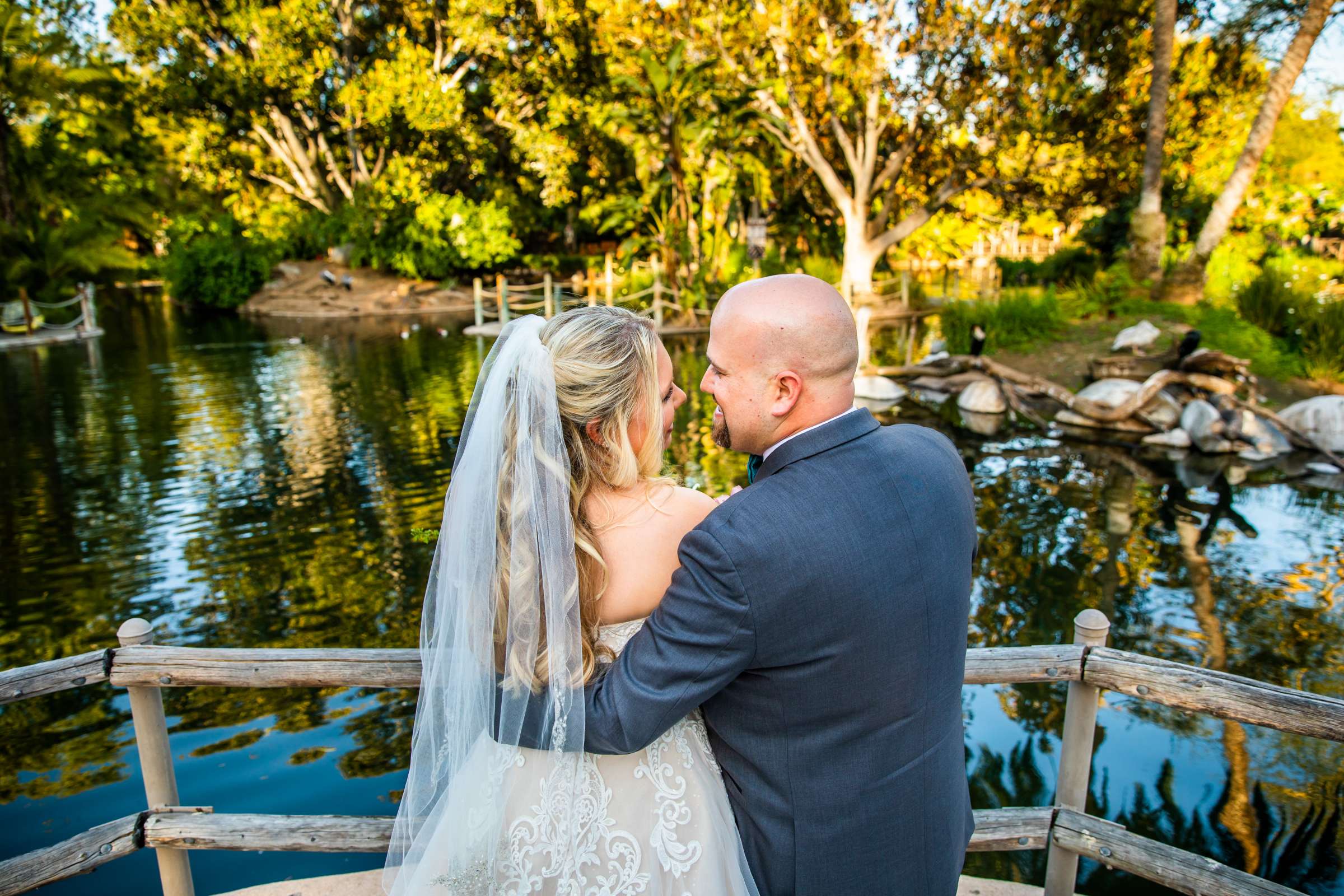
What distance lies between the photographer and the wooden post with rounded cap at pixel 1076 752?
2631 millimetres

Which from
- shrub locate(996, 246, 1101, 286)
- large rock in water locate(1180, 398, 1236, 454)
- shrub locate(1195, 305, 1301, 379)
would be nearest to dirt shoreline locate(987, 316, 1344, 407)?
shrub locate(1195, 305, 1301, 379)

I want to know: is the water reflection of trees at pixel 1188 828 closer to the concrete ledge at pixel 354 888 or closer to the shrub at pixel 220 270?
the concrete ledge at pixel 354 888

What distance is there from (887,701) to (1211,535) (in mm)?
7505

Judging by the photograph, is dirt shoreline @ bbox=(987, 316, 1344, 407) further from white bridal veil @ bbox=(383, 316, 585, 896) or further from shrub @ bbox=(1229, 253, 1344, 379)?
white bridal veil @ bbox=(383, 316, 585, 896)

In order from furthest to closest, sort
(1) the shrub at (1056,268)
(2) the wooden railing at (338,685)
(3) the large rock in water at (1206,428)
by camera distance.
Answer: (1) the shrub at (1056,268), (3) the large rock in water at (1206,428), (2) the wooden railing at (338,685)

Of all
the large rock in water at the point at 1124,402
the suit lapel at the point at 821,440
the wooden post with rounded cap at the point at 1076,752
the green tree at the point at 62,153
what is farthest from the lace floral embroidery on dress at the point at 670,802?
the green tree at the point at 62,153

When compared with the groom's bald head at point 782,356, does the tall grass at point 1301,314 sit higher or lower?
lower

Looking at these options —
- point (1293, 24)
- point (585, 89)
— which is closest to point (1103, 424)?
point (1293, 24)

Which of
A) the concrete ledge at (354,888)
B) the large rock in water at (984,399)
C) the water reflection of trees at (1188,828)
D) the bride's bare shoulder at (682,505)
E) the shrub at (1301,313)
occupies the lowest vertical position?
the water reflection of trees at (1188,828)

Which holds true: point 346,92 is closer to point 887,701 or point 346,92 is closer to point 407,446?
point 407,446

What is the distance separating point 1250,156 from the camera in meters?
13.4

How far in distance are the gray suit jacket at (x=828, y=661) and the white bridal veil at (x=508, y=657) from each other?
0.44ft

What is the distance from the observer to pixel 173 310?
31531 mm

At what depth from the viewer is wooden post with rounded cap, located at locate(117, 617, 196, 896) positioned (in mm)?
2670
